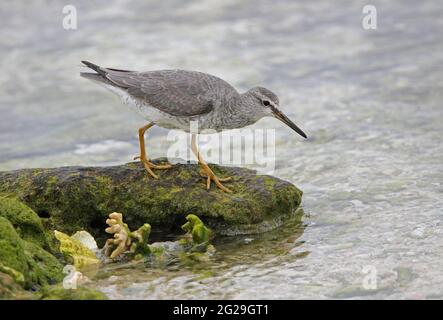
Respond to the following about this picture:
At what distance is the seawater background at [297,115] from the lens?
668cm

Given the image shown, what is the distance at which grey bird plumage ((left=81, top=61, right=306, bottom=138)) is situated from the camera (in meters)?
8.32

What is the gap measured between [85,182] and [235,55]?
7501mm

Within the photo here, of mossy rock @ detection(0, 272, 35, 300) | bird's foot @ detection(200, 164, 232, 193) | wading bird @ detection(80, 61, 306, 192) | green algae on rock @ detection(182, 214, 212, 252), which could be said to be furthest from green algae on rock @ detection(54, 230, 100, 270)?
bird's foot @ detection(200, 164, 232, 193)

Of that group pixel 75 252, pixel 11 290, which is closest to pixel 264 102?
pixel 75 252

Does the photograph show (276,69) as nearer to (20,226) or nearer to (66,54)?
(66,54)

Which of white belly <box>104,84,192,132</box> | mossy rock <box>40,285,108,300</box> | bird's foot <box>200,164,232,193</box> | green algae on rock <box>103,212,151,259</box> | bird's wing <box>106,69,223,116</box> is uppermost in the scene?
bird's wing <box>106,69,223,116</box>

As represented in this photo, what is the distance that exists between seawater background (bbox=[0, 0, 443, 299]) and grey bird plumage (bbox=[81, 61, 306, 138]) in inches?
47.8

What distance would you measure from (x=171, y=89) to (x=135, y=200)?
55.1 inches

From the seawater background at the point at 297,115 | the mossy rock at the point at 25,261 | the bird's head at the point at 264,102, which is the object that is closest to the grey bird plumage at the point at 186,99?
the bird's head at the point at 264,102

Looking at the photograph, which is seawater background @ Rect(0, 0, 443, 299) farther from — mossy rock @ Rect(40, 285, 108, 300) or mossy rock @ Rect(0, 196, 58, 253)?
mossy rock @ Rect(0, 196, 58, 253)

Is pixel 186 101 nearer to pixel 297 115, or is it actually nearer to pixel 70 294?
pixel 70 294

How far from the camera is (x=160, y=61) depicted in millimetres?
14445

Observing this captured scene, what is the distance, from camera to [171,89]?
8.48 m

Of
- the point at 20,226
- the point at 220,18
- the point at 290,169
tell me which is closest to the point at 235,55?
the point at 220,18
